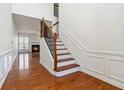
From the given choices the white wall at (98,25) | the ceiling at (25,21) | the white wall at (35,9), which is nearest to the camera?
the white wall at (98,25)

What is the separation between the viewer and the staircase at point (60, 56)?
3.51 metres

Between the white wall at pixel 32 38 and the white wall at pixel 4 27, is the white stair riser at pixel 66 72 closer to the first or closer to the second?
the white wall at pixel 4 27

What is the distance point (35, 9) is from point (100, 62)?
5.00m

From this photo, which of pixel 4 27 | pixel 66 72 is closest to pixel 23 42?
pixel 4 27

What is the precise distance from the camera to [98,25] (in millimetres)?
3211

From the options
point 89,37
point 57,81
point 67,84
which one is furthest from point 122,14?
Result: point 57,81

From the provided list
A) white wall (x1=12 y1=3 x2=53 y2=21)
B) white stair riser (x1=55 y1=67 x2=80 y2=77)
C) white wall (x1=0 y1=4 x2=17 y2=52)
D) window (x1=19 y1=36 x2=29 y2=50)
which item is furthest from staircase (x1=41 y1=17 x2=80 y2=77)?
window (x1=19 y1=36 x2=29 y2=50)

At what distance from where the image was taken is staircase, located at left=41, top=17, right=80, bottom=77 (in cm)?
351

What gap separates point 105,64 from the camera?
301cm

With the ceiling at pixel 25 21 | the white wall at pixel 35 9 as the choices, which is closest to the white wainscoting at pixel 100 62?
the white wall at pixel 35 9

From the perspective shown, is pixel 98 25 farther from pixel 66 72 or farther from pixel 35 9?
pixel 35 9

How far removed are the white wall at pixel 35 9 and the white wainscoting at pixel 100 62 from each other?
296 cm

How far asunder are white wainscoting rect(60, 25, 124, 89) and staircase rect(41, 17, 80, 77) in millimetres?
223

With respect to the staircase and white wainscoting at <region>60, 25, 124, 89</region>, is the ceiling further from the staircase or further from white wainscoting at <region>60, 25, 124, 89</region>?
white wainscoting at <region>60, 25, 124, 89</region>
